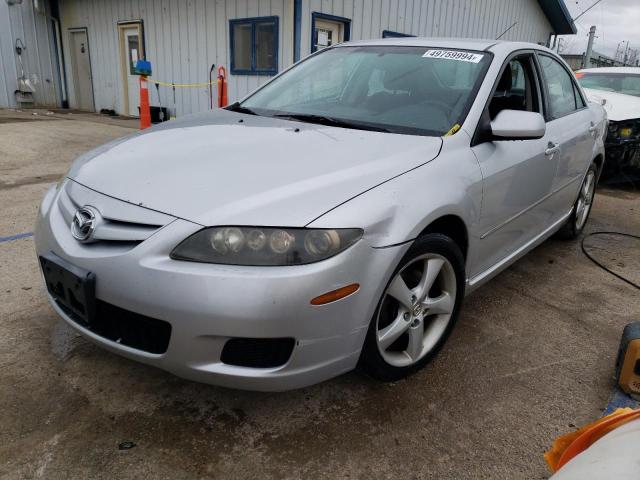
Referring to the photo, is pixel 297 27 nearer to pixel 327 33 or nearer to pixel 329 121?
pixel 327 33

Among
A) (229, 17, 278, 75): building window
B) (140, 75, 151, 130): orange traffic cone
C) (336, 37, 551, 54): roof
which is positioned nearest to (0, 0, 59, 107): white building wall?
(229, 17, 278, 75): building window

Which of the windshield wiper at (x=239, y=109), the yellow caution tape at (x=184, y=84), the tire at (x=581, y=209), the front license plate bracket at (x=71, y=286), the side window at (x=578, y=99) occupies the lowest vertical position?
the tire at (x=581, y=209)

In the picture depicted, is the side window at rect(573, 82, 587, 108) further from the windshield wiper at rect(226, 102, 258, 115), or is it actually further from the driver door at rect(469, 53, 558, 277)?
the windshield wiper at rect(226, 102, 258, 115)

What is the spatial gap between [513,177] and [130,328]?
6.78 feet

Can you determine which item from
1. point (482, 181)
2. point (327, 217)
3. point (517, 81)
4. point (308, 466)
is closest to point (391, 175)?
point (327, 217)

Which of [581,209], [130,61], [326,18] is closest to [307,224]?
[581,209]

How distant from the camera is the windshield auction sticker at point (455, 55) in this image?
2910 mm

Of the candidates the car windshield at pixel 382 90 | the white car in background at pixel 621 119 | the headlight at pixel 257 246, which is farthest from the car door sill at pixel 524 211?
the white car in background at pixel 621 119

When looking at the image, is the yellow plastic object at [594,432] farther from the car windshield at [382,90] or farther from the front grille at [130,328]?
the car windshield at [382,90]

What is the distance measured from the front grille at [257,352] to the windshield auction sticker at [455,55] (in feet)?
6.46

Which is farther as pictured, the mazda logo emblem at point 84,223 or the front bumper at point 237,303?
the mazda logo emblem at point 84,223

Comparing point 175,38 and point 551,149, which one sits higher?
point 175,38

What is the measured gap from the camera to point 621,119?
6.76 m

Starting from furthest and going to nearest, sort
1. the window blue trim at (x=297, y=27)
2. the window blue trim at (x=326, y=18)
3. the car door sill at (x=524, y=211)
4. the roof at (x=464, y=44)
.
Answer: the window blue trim at (x=326, y=18), the window blue trim at (x=297, y=27), the roof at (x=464, y=44), the car door sill at (x=524, y=211)
